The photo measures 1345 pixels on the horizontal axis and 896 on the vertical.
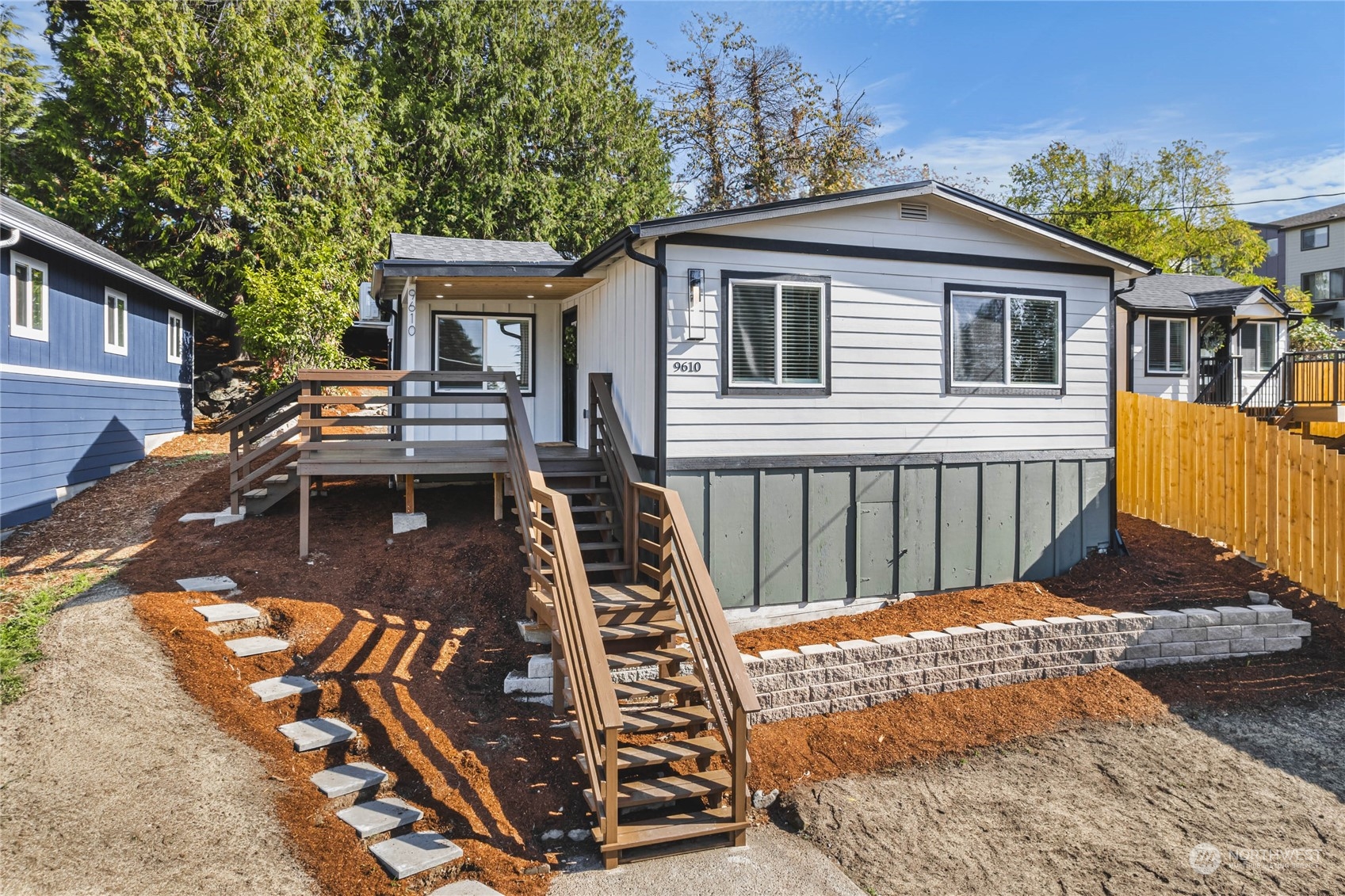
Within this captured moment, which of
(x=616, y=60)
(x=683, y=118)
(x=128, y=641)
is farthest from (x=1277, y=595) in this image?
(x=616, y=60)

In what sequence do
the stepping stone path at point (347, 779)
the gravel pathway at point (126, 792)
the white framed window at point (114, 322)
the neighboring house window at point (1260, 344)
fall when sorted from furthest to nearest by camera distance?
the neighboring house window at point (1260, 344) → the white framed window at point (114, 322) → the stepping stone path at point (347, 779) → the gravel pathway at point (126, 792)

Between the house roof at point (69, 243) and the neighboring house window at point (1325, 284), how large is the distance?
41.0m

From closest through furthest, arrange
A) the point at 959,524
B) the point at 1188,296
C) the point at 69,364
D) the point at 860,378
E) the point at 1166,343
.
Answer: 1. the point at 860,378
2. the point at 959,524
3. the point at 69,364
4. the point at 1188,296
5. the point at 1166,343

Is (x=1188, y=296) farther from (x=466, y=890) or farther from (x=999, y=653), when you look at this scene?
(x=466, y=890)

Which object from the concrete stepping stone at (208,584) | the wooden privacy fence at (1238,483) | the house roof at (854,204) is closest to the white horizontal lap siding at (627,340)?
the house roof at (854,204)

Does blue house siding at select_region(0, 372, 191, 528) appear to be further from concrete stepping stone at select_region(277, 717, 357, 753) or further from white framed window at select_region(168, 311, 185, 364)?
concrete stepping stone at select_region(277, 717, 357, 753)

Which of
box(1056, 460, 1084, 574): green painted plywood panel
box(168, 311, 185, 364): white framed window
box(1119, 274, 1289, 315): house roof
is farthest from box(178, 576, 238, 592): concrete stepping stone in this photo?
box(1119, 274, 1289, 315): house roof

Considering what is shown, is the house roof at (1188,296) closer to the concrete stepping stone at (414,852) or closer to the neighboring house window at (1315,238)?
the concrete stepping stone at (414,852)

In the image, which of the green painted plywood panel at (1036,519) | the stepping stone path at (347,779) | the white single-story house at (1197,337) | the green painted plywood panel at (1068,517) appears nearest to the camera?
the stepping stone path at (347,779)

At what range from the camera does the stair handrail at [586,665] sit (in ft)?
13.9

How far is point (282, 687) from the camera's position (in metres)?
5.43

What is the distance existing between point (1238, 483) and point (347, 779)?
9.57 metres

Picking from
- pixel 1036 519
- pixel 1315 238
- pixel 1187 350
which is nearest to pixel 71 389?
pixel 1036 519

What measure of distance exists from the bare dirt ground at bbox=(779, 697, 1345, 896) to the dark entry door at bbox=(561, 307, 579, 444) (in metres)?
6.28
